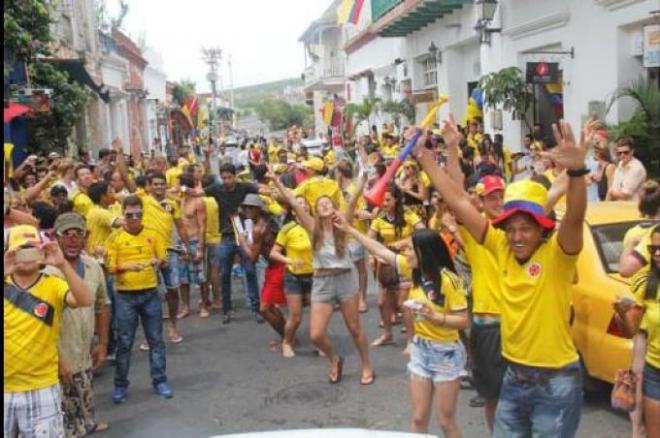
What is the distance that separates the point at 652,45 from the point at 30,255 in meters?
10.7

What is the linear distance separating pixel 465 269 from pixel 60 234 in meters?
3.15

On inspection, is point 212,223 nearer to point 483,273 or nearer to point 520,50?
point 483,273

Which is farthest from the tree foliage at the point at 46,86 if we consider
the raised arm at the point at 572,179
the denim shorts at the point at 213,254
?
the raised arm at the point at 572,179

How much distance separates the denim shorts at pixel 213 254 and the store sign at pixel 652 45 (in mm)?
7363

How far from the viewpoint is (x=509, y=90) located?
16438mm

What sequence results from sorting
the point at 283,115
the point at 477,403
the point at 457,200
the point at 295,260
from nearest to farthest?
the point at 457,200
the point at 477,403
the point at 295,260
the point at 283,115

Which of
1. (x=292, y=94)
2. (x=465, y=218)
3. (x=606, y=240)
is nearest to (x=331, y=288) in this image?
(x=606, y=240)

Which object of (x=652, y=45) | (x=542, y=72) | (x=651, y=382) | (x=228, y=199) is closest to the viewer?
(x=651, y=382)

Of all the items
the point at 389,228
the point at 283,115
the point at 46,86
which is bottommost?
the point at 389,228

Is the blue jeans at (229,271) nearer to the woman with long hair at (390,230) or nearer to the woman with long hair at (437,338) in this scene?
the woman with long hair at (390,230)

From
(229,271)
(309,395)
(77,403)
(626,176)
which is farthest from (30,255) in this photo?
(626,176)

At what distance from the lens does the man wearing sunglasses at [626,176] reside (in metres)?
9.53

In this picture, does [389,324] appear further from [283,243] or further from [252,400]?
[252,400]

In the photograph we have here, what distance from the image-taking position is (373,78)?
34594mm
